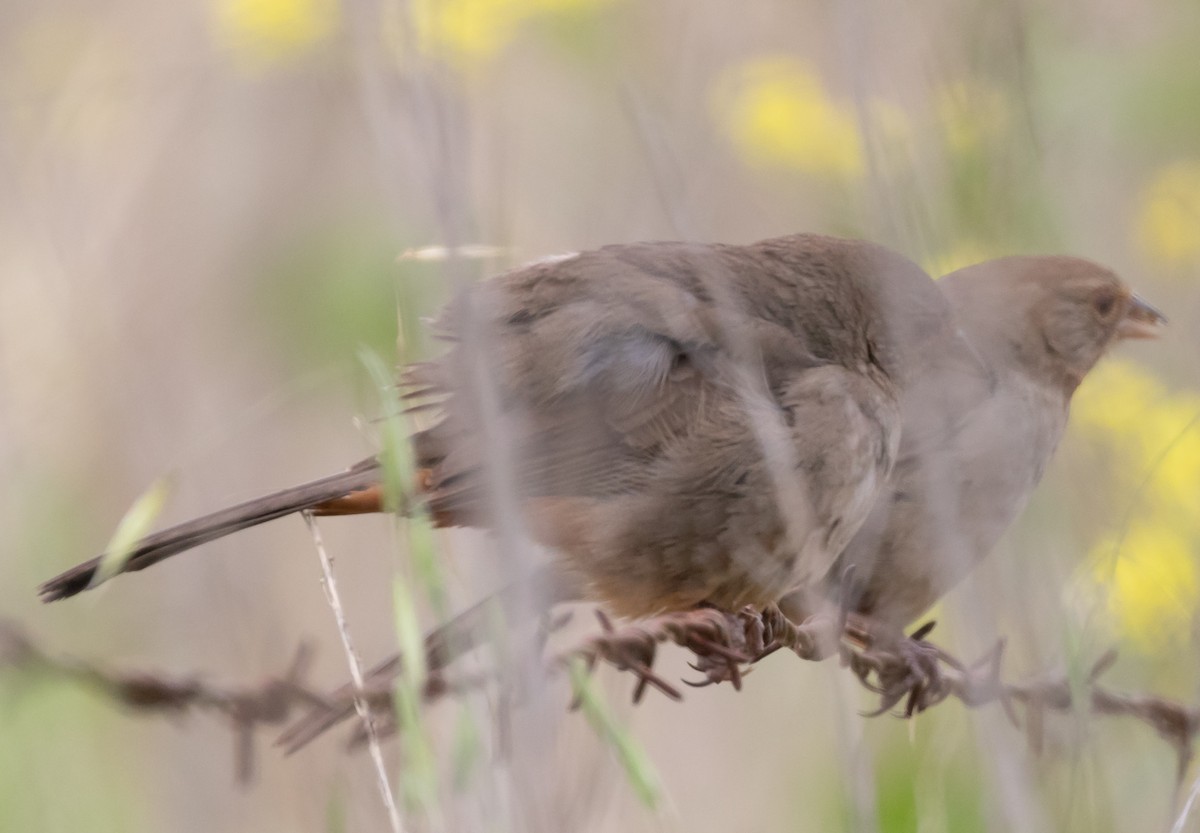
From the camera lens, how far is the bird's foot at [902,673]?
269 centimetres

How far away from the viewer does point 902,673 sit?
2.82 metres

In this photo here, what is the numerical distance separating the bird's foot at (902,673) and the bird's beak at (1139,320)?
165 cm

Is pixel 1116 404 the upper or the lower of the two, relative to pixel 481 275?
lower

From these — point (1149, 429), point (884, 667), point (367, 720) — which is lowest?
point (1149, 429)

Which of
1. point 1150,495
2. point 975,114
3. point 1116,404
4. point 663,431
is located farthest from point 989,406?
point 975,114

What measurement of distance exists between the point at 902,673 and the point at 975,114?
3.46 ft

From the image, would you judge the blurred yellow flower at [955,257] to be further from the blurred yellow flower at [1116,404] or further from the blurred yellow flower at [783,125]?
the blurred yellow flower at [783,125]

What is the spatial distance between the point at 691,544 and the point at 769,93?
2129 millimetres

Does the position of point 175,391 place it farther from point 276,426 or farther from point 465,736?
point 465,736

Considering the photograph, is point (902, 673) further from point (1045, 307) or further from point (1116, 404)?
point (1045, 307)

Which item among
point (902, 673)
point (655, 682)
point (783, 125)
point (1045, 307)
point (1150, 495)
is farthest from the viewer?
point (783, 125)

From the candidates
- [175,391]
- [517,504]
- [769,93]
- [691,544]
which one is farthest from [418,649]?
[769,93]

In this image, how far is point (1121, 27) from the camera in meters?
5.05

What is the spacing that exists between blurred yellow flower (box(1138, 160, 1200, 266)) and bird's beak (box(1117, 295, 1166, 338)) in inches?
6.3
